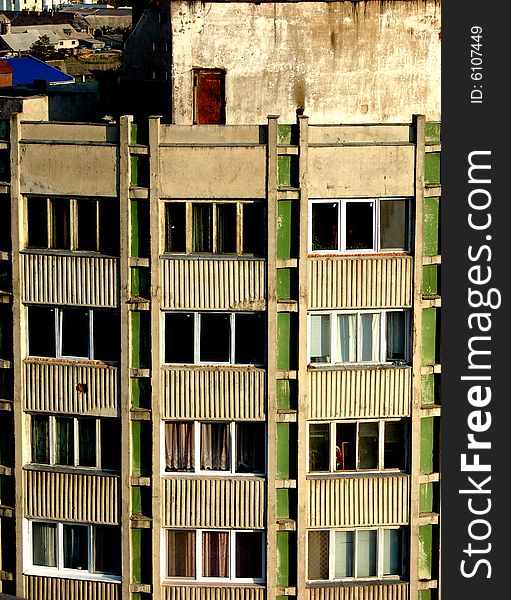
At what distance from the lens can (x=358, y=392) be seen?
109 ft

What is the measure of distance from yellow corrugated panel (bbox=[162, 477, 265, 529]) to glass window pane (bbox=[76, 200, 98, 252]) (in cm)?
568

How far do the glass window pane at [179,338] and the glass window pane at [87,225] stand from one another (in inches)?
94.6

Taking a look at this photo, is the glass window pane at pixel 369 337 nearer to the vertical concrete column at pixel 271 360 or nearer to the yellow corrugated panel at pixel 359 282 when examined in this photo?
the yellow corrugated panel at pixel 359 282

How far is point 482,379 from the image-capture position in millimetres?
32750

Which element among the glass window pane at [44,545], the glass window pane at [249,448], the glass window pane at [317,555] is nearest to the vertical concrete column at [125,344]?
the glass window pane at [44,545]

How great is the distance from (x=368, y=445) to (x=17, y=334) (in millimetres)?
8512

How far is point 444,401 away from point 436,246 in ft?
11.6

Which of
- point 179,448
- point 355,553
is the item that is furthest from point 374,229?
point 355,553

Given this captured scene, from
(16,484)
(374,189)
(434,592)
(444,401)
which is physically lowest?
(434,592)

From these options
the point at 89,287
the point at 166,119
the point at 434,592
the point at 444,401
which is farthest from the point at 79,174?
the point at 434,592

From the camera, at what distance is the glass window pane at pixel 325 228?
107 feet

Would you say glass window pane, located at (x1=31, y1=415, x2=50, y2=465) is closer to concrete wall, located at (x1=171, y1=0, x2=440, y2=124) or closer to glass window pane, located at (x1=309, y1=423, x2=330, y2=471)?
glass window pane, located at (x1=309, y1=423, x2=330, y2=471)

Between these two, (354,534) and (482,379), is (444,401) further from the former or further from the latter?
(354,534)

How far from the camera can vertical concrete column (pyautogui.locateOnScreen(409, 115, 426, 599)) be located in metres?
32.2
